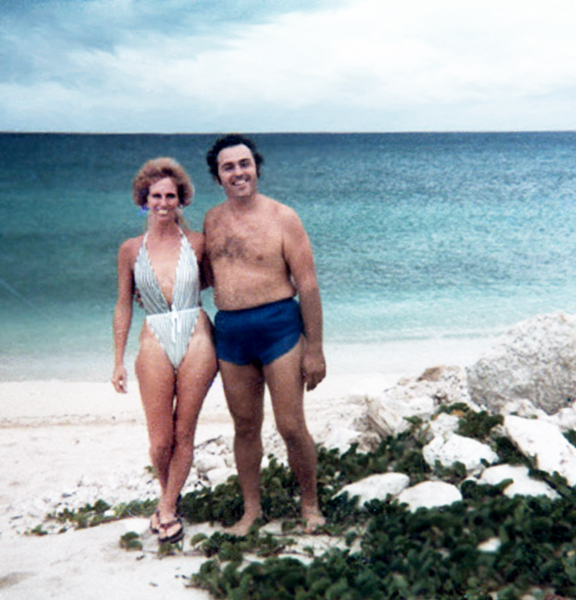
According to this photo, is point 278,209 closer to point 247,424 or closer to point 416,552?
point 247,424

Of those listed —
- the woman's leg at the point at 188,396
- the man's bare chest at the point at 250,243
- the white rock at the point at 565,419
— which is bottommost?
Answer: the white rock at the point at 565,419

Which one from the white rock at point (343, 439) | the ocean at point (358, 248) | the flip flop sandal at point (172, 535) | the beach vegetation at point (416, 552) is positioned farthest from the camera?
the ocean at point (358, 248)

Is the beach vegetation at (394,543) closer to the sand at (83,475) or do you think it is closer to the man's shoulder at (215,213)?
the sand at (83,475)

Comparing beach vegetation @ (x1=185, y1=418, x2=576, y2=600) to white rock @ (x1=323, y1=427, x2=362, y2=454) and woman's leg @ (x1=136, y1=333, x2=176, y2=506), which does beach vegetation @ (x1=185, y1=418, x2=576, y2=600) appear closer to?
woman's leg @ (x1=136, y1=333, x2=176, y2=506)

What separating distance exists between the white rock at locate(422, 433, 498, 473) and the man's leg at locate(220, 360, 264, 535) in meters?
1.18

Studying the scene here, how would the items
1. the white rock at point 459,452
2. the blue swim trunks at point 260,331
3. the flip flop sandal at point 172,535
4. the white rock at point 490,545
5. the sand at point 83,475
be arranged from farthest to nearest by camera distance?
the white rock at point 459,452 → the flip flop sandal at point 172,535 → the blue swim trunks at point 260,331 → the sand at point 83,475 → the white rock at point 490,545

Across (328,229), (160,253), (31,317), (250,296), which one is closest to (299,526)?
(250,296)

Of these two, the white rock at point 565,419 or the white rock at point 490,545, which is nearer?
the white rock at point 490,545

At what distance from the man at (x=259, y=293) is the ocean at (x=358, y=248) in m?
6.95

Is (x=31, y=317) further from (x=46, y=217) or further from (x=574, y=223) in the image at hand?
(x=574, y=223)

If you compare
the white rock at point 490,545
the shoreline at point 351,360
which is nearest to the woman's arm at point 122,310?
the white rock at point 490,545

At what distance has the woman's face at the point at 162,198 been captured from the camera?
4.54 meters

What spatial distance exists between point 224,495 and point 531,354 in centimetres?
262

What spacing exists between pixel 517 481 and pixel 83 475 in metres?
3.95
